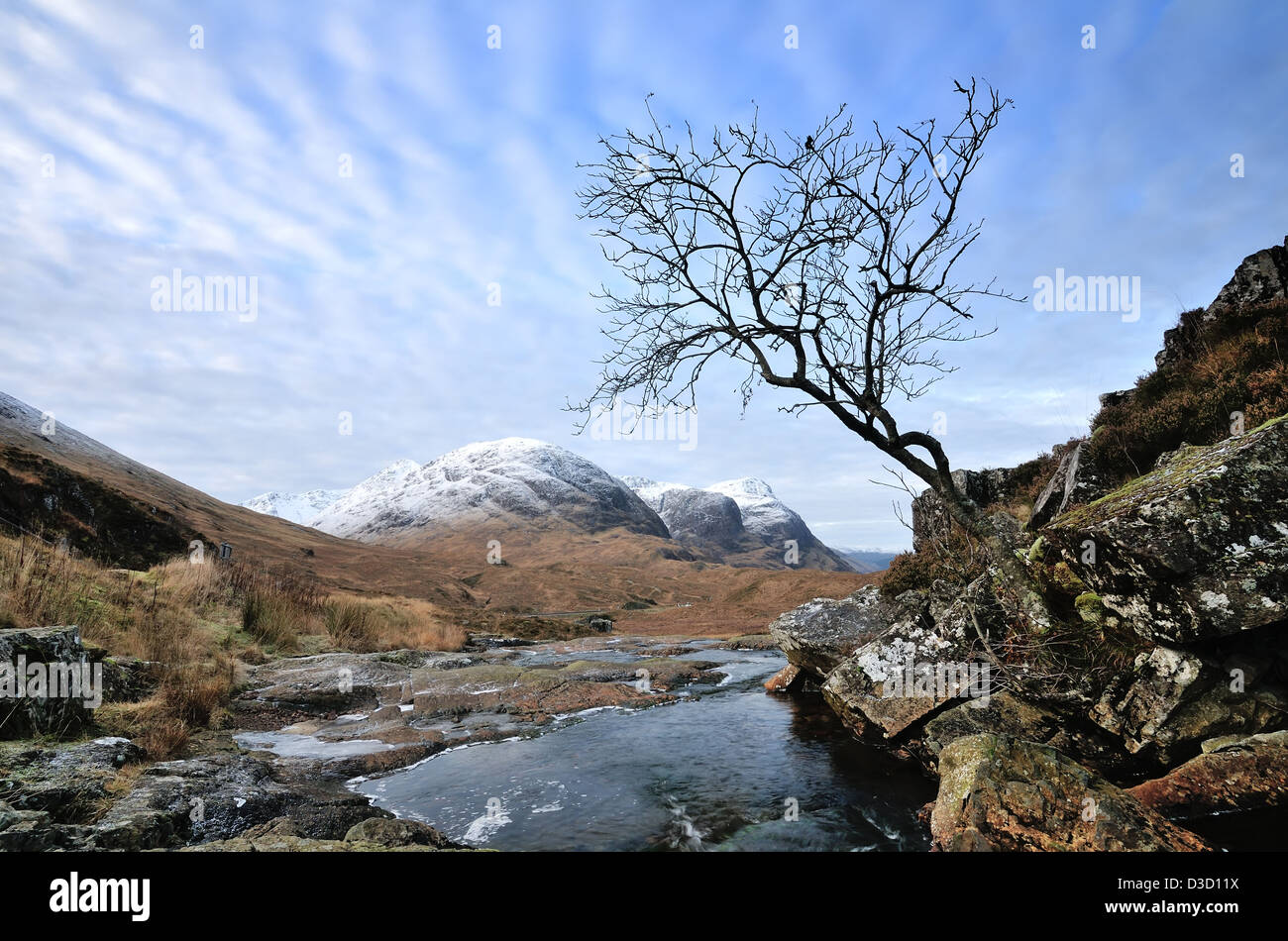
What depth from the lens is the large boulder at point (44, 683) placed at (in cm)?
652

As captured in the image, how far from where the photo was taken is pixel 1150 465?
1377 centimetres

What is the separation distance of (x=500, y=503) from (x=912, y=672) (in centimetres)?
16418

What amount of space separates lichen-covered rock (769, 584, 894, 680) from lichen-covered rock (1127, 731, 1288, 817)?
6.87 metres

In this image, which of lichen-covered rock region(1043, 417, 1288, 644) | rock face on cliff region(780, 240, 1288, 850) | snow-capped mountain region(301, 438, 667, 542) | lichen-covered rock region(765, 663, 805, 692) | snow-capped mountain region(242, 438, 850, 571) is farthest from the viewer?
snow-capped mountain region(301, 438, 667, 542)

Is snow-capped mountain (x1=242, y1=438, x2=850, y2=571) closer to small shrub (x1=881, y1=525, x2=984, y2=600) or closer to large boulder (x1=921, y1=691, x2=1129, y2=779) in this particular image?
small shrub (x1=881, y1=525, x2=984, y2=600)

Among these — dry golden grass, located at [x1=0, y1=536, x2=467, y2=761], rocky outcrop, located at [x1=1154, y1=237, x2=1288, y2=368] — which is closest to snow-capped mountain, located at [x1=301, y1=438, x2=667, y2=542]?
dry golden grass, located at [x1=0, y1=536, x2=467, y2=761]

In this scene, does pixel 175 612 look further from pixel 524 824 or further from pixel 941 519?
pixel 941 519

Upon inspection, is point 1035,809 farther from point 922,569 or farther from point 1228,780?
point 922,569

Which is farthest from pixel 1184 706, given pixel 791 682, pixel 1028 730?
pixel 791 682

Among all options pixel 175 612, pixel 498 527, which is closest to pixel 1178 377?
pixel 175 612

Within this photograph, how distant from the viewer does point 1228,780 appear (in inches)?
233

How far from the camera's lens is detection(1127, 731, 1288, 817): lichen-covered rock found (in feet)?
18.8

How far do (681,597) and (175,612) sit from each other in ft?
205
